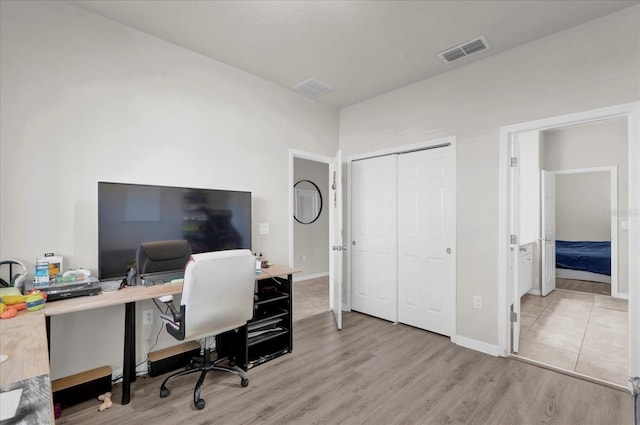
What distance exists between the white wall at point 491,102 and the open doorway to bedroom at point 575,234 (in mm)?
1012

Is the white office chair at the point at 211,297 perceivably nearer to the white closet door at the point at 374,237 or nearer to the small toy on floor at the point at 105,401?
the small toy on floor at the point at 105,401

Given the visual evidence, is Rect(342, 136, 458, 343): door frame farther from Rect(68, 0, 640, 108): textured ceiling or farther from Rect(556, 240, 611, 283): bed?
Rect(556, 240, 611, 283): bed

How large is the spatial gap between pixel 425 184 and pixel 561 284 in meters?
4.00

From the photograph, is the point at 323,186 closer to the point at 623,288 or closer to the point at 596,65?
the point at 596,65

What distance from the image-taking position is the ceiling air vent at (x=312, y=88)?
138 inches

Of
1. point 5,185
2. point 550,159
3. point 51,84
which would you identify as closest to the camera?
point 5,185

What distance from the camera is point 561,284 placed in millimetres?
5375

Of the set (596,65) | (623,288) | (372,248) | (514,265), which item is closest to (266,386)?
(372,248)

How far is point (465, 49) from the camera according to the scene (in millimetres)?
2807

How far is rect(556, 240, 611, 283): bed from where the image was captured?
5047 millimetres

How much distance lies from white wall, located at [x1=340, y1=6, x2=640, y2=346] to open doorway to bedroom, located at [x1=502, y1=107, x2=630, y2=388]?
101 centimetres

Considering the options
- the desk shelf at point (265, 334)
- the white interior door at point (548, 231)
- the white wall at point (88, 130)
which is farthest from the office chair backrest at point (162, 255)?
the white interior door at point (548, 231)

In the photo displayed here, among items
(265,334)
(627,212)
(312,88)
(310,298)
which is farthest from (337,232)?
→ (627,212)

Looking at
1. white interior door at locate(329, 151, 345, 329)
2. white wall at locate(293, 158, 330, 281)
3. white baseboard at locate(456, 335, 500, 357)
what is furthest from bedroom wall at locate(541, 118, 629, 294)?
white wall at locate(293, 158, 330, 281)
